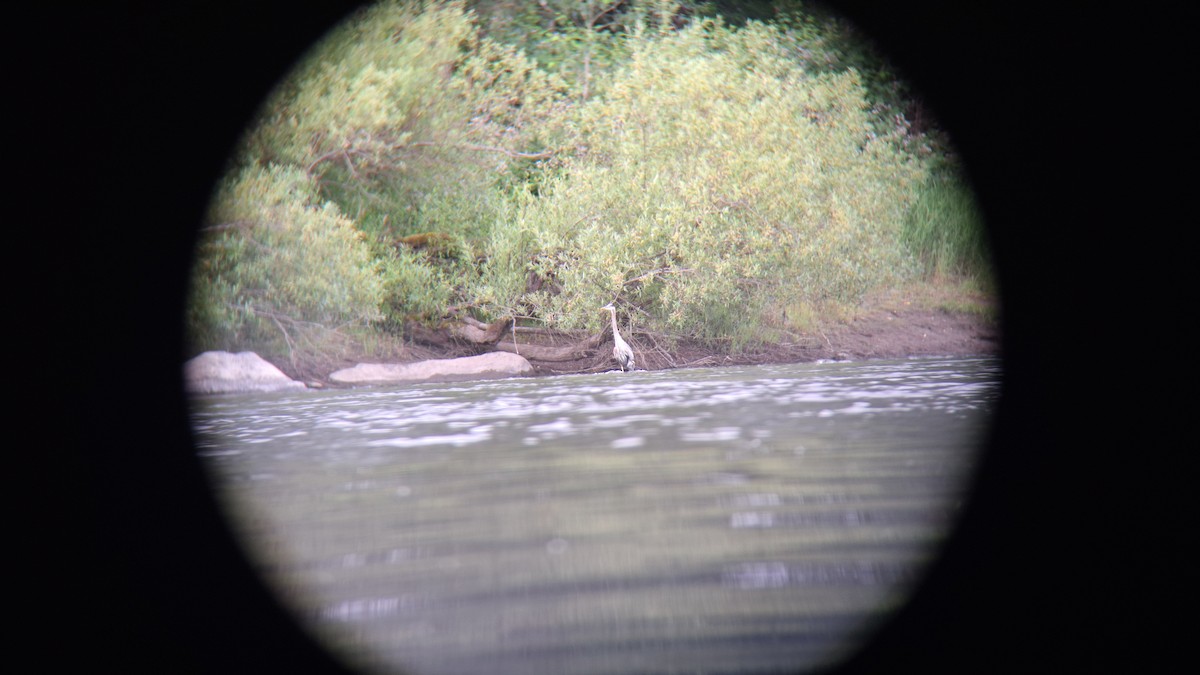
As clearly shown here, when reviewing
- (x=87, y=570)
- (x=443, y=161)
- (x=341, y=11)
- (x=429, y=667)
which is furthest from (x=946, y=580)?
(x=443, y=161)

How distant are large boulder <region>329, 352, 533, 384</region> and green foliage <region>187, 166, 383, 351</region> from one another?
80 centimetres

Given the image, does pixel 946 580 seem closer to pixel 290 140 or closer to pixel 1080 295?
pixel 1080 295

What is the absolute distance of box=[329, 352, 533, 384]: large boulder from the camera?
41.7ft

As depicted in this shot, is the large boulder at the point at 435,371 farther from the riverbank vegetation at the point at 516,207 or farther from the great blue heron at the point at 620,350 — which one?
the great blue heron at the point at 620,350

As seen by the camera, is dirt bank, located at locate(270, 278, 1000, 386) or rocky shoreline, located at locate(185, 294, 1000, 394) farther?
dirt bank, located at locate(270, 278, 1000, 386)

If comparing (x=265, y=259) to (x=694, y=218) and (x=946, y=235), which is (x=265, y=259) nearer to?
(x=694, y=218)

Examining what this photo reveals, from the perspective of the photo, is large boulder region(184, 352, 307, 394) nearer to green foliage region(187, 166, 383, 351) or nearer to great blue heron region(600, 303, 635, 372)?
green foliage region(187, 166, 383, 351)

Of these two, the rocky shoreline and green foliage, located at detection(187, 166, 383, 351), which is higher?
green foliage, located at detection(187, 166, 383, 351)

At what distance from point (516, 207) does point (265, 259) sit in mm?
3903

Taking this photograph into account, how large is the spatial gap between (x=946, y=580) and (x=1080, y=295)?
18.9ft

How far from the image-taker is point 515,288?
14000 millimetres

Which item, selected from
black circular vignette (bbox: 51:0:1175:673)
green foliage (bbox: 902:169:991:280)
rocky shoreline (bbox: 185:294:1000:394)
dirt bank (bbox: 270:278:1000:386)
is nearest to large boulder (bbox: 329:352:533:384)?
rocky shoreline (bbox: 185:294:1000:394)

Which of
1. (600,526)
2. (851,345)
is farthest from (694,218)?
(600,526)

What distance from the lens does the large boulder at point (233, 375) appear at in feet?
38.8
